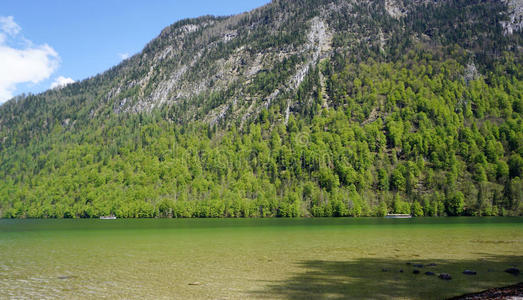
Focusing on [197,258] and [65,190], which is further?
[65,190]

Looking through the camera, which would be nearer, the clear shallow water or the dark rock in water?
the clear shallow water

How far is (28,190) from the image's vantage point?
198 meters

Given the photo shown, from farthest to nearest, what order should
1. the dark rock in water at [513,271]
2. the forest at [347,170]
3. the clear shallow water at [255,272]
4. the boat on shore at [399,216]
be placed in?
the forest at [347,170] < the boat on shore at [399,216] < the dark rock in water at [513,271] < the clear shallow water at [255,272]

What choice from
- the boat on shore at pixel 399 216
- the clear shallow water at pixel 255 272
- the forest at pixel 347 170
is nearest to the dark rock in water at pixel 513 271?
the clear shallow water at pixel 255 272

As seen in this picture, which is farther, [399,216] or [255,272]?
[399,216]

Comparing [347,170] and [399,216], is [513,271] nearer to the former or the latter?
[399,216]

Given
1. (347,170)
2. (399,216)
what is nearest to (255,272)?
(399,216)

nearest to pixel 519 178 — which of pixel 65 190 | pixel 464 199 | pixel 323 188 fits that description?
pixel 464 199

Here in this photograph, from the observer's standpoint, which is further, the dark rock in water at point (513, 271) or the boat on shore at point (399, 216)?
the boat on shore at point (399, 216)

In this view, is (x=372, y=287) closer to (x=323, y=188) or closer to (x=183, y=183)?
(x=323, y=188)

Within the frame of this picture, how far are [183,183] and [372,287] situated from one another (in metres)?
156

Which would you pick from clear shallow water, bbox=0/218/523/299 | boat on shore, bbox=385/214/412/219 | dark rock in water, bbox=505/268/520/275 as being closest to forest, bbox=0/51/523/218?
boat on shore, bbox=385/214/412/219

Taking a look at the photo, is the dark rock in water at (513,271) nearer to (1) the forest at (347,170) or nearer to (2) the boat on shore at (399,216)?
(2) the boat on shore at (399,216)

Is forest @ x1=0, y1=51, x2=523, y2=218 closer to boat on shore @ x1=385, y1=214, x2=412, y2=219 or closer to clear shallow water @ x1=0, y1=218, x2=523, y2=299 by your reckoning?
boat on shore @ x1=385, y1=214, x2=412, y2=219
